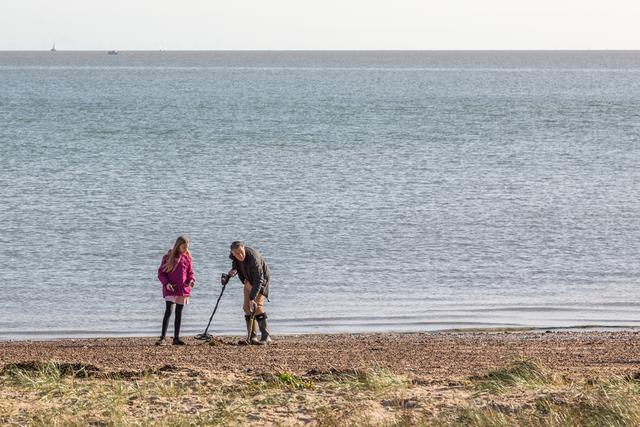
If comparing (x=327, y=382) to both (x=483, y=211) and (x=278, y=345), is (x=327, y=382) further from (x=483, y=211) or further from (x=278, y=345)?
(x=483, y=211)

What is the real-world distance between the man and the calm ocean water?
2.37 m

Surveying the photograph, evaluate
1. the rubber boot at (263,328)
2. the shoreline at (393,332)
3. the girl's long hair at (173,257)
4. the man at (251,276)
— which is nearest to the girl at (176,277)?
the girl's long hair at (173,257)

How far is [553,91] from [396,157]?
A: 67.2 m

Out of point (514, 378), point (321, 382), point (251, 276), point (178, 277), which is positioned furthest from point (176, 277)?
point (514, 378)

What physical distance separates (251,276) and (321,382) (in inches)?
129

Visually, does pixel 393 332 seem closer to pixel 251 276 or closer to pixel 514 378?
pixel 251 276

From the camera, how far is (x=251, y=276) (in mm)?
13109

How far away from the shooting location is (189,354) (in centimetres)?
1258

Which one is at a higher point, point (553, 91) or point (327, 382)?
point (553, 91)

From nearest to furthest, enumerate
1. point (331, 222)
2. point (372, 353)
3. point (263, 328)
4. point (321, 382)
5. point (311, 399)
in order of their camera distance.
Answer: point (311, 399), point (321, 382), point (372, 353), point (263, 328), point (331, 222)

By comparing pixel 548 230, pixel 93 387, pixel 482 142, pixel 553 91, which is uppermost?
pixel 553 91

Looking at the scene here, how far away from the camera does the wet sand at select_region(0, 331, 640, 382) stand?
11406 millimetres

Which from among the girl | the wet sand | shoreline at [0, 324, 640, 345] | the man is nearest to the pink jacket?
the girl

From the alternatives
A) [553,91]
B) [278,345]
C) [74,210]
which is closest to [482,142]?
[74,210]
